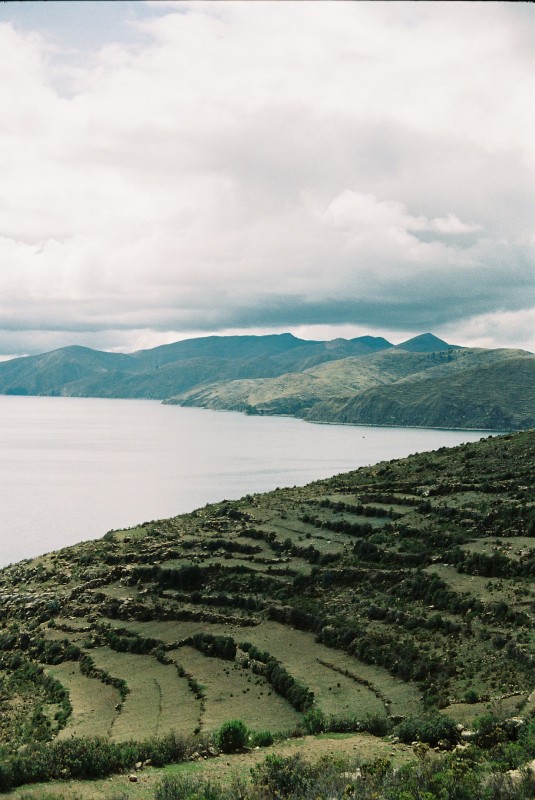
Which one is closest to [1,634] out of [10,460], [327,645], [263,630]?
[263,630]

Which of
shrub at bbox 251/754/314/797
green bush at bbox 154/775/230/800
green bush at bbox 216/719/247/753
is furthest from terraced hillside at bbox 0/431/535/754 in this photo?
green bush at bbox 154/775/230/800

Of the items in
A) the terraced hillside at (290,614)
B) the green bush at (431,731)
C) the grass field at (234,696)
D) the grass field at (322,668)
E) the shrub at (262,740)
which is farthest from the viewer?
the terraced hillside at (290,614)

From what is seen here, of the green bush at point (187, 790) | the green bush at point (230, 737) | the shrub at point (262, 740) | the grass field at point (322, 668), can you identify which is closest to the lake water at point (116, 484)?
the grass field at point (322, 668)

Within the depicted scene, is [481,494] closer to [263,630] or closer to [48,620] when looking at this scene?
[263,630]

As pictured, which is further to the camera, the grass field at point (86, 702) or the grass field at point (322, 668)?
the grass field at point (86, 702)

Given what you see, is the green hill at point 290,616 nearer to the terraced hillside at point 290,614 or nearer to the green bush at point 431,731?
the terraced hillside at point 290,614

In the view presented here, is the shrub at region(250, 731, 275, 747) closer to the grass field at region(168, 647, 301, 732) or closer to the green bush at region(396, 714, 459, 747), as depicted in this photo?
the grass field at region(168, 647, 301, 732)
